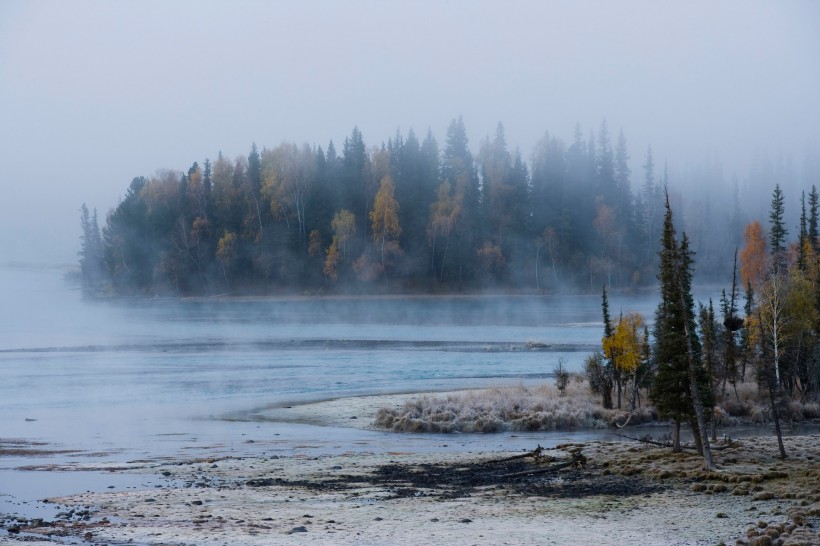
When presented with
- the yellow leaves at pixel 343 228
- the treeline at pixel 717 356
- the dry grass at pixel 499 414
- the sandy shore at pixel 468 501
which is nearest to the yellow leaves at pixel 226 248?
the yellow leaves at pixel 343 228

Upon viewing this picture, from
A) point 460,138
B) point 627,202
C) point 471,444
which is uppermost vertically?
point 460,138

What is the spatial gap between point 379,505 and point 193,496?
15.6ft

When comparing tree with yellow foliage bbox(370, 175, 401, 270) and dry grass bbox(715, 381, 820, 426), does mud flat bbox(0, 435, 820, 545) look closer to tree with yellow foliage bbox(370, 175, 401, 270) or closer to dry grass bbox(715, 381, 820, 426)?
dry grass bbox(715, 381, 820, 426)

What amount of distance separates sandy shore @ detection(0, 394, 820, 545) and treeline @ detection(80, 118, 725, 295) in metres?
95.7

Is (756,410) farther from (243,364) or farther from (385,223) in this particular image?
(385,223)

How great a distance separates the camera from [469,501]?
20.6 metres

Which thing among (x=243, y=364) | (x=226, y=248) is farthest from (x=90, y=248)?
(x=243, y=364)

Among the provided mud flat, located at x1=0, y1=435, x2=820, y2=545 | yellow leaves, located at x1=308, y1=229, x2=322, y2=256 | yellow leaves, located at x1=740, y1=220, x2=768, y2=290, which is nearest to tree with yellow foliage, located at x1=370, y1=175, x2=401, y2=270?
yellow leaves, located at x1=308, y1=229, x2=322, y2=256

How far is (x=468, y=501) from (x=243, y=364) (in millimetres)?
43535

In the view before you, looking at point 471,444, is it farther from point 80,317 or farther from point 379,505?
point 80,317

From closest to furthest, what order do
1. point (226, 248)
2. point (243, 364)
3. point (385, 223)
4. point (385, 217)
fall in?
point (243, 364) → point (385, 217) → point (385, 223) → point (226, 248)

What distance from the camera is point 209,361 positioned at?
64375mm

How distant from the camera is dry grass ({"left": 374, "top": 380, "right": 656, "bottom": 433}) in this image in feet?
121

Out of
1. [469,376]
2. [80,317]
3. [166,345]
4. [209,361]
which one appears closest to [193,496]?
[469,376]
